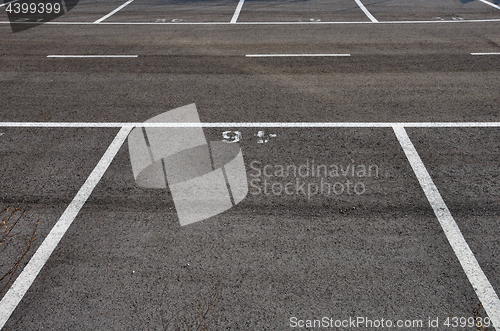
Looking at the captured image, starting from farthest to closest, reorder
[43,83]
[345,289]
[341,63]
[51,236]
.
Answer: [341,63], [43,83], [51,236], [345,289]

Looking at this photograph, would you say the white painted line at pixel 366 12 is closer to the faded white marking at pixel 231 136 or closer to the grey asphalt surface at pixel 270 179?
the grey asphalt surface at pixel 270 179

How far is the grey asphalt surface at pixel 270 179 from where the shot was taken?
161 inches

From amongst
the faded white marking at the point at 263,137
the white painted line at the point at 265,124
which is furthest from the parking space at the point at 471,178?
the faded white marking at the point at 263,137

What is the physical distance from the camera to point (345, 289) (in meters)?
4.16

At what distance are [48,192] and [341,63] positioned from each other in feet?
20.5

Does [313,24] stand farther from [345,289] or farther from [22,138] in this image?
[345,289]

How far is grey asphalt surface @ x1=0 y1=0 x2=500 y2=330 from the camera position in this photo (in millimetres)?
4090

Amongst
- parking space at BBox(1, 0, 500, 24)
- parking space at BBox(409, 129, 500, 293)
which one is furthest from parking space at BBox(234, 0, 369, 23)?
parking space at BBox(409, 129, 500, 293)

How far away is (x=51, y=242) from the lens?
Answer: 4.75 m

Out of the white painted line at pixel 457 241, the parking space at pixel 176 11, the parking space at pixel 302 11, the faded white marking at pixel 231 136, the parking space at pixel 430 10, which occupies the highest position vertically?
the parking space at pixel 176 11

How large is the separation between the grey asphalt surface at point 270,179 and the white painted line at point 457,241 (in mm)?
75

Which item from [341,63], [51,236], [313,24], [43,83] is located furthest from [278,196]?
[313,24]

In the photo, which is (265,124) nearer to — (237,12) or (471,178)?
(471,178)

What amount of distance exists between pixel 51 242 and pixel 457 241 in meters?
4.19
